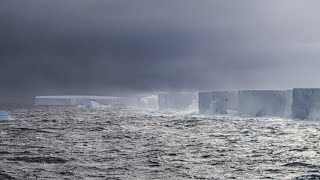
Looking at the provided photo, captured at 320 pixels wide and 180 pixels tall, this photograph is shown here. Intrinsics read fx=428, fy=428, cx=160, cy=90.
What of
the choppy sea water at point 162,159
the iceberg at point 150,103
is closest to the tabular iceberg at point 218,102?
the choppy sea water at point 162,159

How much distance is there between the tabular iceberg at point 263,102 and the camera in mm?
41438

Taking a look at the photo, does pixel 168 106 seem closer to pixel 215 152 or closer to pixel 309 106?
pixel 309 106

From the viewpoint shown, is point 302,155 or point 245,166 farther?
point 302,155

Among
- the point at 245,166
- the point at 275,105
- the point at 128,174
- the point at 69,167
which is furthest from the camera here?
the point at 275,105

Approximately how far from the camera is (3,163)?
45.1ft

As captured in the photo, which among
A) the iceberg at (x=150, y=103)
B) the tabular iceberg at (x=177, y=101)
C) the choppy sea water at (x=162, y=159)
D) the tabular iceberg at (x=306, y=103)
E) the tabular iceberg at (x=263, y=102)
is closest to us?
the choppy sea water at (x=162, y=159)

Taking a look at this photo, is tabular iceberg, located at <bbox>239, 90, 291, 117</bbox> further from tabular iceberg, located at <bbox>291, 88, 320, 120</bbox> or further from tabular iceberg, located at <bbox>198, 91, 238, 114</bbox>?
tabular iceberg, located at <bbox>291, 88, 320, 120</bbox>

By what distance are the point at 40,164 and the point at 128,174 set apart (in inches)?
131

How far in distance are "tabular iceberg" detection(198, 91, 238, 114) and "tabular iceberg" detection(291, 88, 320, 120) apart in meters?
11.3

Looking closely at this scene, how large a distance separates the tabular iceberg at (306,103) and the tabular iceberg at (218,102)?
1129cm

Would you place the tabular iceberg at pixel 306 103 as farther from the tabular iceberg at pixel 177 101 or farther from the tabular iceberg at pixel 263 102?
the tabular iceberg at pixel 177 101

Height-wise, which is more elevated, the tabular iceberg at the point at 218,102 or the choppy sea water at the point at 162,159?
the tabular iceberg at the point at 218,102

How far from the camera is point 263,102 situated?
43719 millimetres

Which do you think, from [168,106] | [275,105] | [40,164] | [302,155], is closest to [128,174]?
[40,164]
